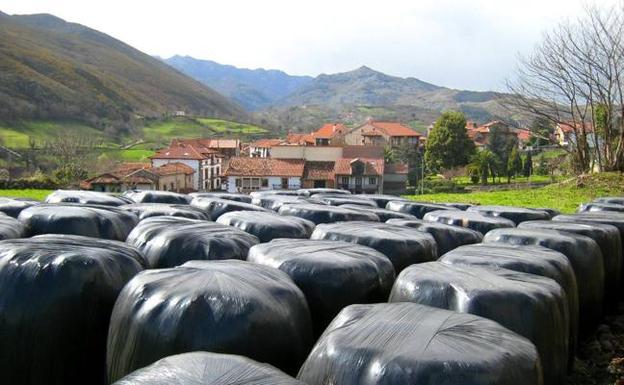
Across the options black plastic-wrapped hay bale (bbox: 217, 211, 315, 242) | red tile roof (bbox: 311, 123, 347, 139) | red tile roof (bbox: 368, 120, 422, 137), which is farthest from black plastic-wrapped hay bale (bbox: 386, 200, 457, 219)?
red tile roof (bbox: 368, 120, 422, 137)

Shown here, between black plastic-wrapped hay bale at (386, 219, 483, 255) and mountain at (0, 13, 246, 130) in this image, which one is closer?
black plastic-wrapped hay bale at (386, 219, 483, 255)

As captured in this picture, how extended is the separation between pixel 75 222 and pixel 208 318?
3.17m

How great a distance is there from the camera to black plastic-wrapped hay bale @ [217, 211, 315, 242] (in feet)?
20.1

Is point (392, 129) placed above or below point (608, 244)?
above

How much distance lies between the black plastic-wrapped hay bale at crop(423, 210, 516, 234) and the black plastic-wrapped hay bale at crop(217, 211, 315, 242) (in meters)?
2.07

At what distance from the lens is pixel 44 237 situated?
4.52m

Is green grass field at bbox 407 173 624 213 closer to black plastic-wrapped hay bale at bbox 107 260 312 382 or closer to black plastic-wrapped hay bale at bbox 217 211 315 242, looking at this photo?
black plastic-wrapped hay bale at bbox 217 211 315 242

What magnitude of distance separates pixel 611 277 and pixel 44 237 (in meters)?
6.01

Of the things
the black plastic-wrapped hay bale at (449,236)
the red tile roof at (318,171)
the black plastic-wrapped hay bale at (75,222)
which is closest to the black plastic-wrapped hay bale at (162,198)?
the black plastic-wrapped hay bale at (75,222)

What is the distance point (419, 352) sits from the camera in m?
2.61

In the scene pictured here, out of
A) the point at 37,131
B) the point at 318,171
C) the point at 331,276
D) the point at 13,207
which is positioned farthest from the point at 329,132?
the point at 331,276

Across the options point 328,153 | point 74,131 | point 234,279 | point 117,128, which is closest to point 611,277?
point 234,279

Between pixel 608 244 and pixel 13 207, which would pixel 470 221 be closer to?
pixel 608 244

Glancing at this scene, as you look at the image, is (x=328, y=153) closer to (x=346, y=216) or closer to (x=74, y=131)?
(x=74, y=131)
